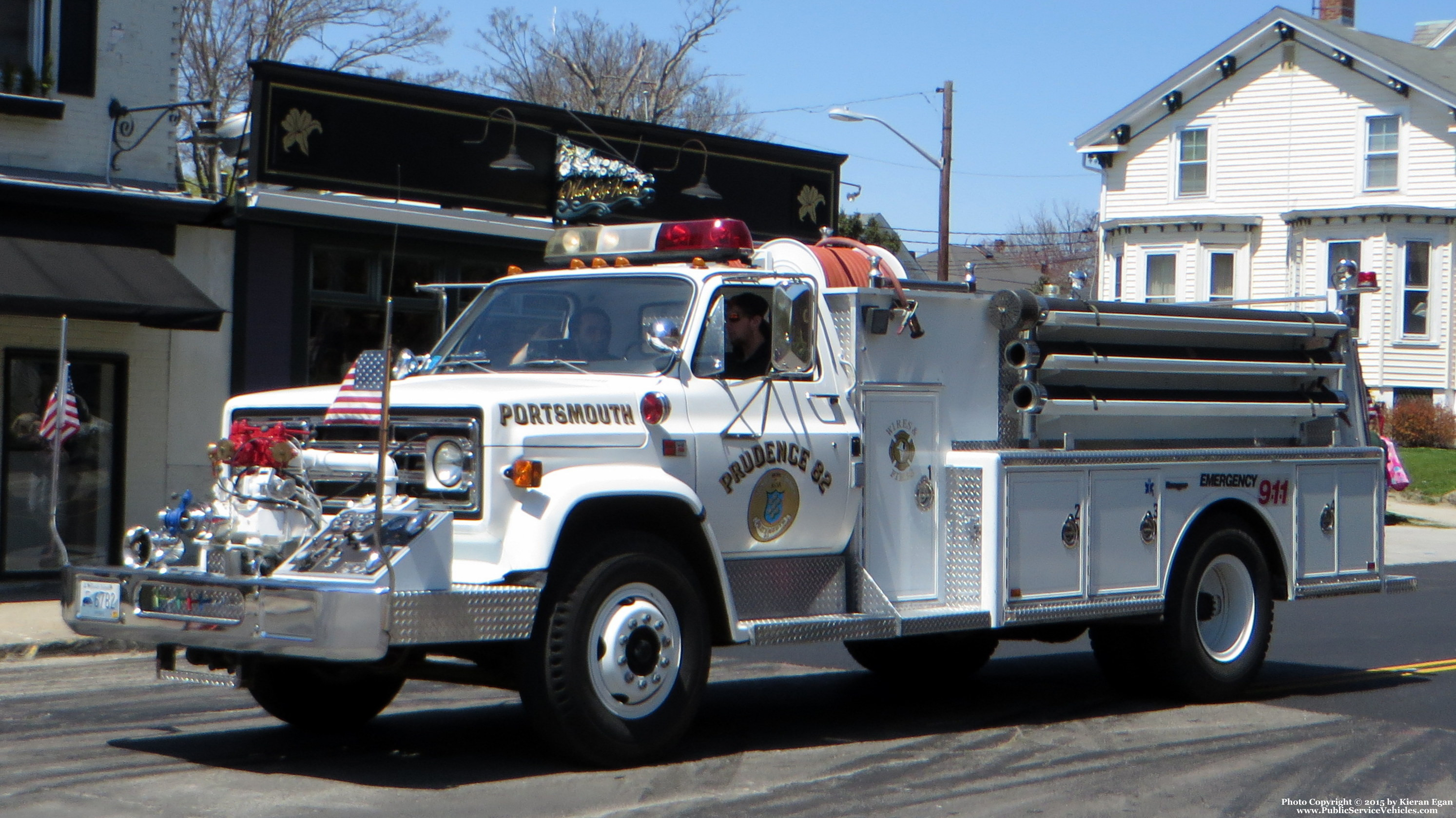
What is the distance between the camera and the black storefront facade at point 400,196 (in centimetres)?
1558

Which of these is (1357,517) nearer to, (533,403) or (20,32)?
(533,403)

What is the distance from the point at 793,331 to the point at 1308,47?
29748mm

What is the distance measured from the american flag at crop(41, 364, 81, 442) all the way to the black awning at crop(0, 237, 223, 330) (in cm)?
58

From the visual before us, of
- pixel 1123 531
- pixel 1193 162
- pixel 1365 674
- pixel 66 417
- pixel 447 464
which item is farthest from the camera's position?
pixel 1193 162

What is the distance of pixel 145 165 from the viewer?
14977 mm

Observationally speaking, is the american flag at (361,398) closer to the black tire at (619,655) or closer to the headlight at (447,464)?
the headlight at (447,464)

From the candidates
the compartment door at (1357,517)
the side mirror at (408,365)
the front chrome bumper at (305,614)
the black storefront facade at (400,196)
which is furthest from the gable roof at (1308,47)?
the front chrome bumper at (305,614)

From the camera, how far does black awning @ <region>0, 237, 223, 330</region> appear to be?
12773 millimetres

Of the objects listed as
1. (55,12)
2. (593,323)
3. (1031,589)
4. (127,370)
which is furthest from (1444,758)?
(55,12)

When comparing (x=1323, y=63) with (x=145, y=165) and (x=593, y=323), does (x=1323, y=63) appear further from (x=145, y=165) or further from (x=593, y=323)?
(x=593, y=323)

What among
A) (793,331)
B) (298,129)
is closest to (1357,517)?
(793,331)

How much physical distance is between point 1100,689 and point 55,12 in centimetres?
1102

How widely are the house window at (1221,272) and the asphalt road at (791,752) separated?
25.4 m

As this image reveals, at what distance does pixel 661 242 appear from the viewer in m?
8.06
